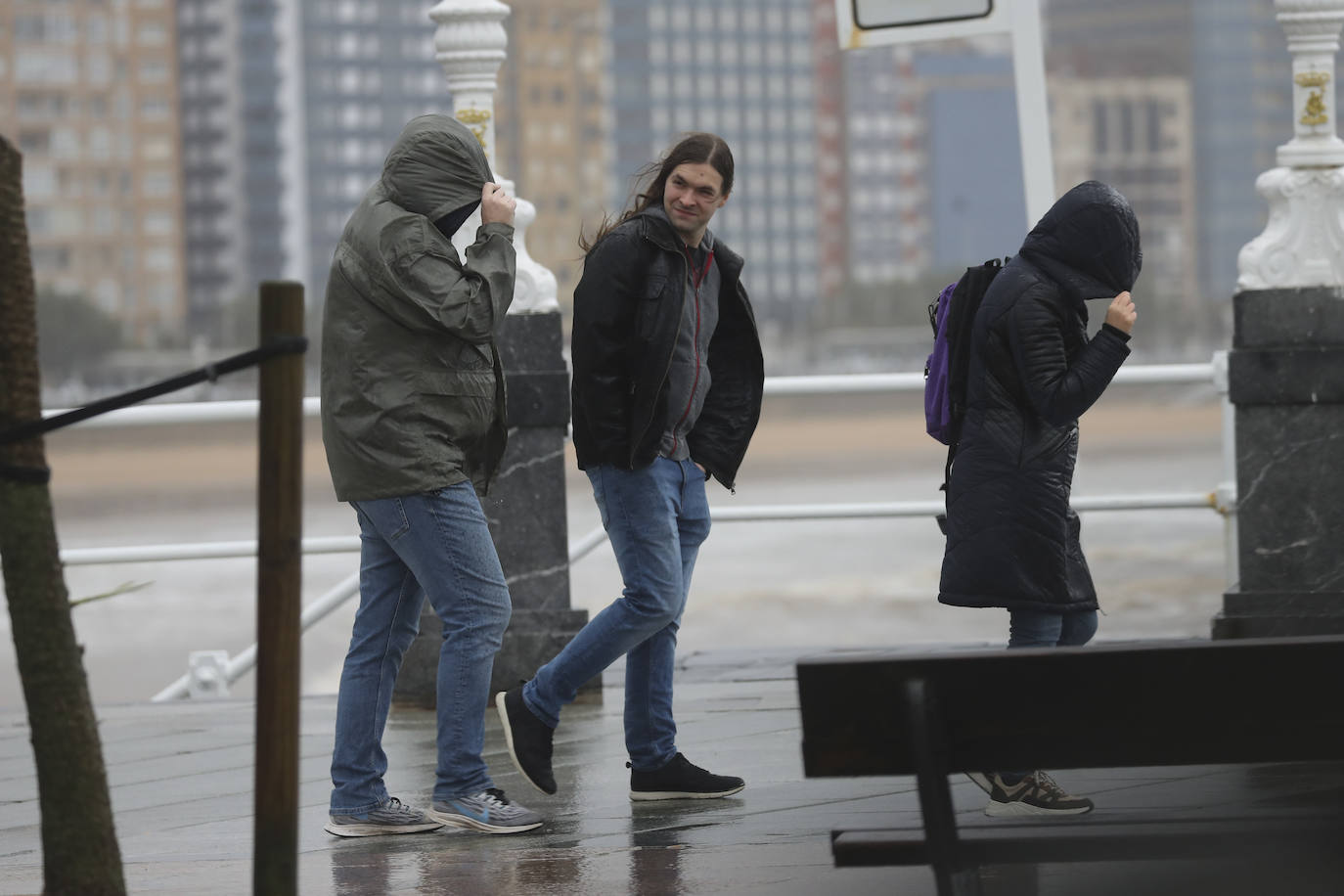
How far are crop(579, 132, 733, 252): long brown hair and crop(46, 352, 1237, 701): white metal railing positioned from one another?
1.96m

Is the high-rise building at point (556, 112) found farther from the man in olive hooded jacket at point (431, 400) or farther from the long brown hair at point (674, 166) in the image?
the man in olive hooded jacket at point (431, 400)

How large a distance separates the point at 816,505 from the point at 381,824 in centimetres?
291

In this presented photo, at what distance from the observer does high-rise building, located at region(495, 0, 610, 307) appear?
125 m

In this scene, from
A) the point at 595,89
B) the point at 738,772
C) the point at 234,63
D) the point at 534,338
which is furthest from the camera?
the point at 595,89

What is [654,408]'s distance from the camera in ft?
15.0

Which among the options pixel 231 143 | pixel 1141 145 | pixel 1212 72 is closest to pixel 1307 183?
pixel 231 143

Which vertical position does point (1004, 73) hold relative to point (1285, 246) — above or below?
above

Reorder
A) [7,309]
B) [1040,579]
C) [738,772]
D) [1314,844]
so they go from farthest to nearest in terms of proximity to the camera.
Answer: [738,772]
[1040,579]
[1314,844]
[7,309]

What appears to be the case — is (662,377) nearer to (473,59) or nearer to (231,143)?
(473,59)

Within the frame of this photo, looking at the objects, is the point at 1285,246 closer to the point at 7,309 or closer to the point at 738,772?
the point at 738,772

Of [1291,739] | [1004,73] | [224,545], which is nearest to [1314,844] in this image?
[1291,739]

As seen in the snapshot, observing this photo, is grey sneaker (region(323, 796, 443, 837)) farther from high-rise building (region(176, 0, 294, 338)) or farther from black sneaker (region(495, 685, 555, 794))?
high-rise building (region(176, 0, 294, 338))

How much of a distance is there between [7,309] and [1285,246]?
4571 millimetres

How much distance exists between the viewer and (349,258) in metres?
4.32
